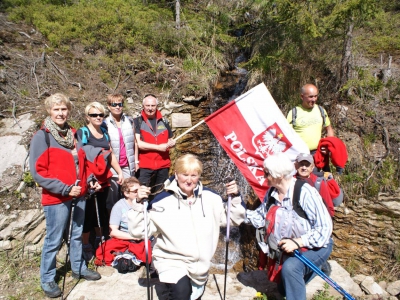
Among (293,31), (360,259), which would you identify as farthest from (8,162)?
(293,31)

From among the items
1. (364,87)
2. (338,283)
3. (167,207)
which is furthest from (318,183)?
(364,87)

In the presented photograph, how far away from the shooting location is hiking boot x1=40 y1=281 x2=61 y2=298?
369 cm

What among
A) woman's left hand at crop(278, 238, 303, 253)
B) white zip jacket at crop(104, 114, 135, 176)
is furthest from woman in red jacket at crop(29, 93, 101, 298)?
woman's left hand at crop(278, 238, 303, 253)

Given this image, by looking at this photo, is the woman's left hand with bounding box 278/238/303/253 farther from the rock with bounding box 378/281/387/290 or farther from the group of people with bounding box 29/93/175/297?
the rock with bounding box 378/281/387/290

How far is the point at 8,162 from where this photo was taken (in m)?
5.28

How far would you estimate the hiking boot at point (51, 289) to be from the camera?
145 inches

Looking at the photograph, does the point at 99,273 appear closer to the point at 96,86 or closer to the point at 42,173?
the point at 42,173

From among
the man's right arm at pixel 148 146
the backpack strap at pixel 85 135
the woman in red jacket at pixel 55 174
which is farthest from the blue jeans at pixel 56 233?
the man's right arm at pixel 148 146

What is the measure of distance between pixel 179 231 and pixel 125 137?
2.18 meters

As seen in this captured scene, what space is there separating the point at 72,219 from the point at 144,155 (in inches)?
63.6

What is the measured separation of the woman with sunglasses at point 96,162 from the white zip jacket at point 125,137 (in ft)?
0.60

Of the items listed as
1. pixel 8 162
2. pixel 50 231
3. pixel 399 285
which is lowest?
pixel 399 285

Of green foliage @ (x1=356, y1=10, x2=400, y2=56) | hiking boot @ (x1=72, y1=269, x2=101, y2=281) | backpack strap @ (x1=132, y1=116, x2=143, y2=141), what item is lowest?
hiking boot @ (x1=72, y1=269, x2=101, y2=281)

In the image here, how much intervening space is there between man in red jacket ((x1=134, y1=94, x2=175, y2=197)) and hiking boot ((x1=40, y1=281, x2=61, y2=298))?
75.4 inches
